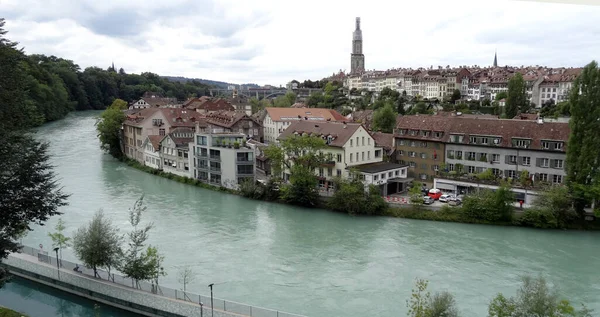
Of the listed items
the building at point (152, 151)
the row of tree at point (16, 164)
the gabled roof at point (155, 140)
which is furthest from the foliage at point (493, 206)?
the gabled roof at point (155, 140)

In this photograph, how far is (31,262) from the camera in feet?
33.6

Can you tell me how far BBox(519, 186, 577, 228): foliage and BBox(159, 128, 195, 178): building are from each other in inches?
521

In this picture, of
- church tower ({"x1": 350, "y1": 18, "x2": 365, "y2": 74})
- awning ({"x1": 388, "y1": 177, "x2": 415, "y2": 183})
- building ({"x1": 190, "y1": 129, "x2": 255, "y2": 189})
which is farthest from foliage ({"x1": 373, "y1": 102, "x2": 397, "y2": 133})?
church tower ({"x1": 350, "y1": 18, "x2": 365, "y2": 74})

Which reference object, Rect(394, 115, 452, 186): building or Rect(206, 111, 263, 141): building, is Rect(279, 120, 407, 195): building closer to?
Rect(394, 115, 452, 186): building

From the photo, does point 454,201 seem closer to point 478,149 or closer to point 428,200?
point 428,200

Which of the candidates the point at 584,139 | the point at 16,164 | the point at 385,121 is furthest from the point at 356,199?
the point at 385,121

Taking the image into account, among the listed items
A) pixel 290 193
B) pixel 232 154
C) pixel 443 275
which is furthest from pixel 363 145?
pixel 443 275

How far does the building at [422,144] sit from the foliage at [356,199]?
3.53m

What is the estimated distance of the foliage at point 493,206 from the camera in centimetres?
1412

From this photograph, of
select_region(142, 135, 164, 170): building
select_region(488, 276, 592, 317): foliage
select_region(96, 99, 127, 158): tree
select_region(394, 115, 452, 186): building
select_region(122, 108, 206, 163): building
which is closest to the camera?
select_region(488, 276, 592, 317): foliage

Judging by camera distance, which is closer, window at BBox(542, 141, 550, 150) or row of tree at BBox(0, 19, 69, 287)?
row of tree at BBox(0, 19, 69, 287)

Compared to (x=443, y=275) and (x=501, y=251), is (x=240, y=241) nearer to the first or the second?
(x=443, y=275)

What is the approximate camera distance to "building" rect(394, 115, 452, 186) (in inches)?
712

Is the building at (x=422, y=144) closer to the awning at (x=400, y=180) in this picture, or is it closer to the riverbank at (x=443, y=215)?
the awning at (x=400, y=180)
